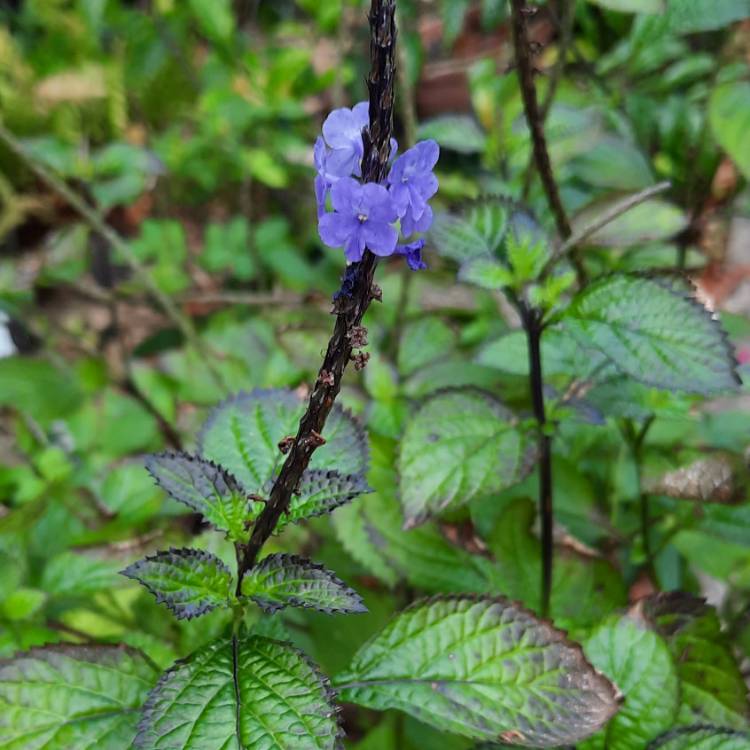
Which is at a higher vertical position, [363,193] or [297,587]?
[363,193]

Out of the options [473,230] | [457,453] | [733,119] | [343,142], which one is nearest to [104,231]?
[473,230]

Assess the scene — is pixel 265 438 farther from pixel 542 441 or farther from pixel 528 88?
pixel 528 88

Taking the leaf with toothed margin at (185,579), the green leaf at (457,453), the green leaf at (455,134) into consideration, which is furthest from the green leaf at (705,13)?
the leaf with toothed margin at (185,579)

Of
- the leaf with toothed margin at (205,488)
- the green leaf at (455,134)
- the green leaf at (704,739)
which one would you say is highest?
the green leaf at (455,134)

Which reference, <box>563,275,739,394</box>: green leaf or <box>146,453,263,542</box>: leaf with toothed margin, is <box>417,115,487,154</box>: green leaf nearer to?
<box>563,275,739,394</box>: green leaf

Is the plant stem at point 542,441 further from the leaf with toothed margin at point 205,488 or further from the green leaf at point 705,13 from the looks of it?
the green leaf at point 705,13

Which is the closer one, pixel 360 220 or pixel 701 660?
pixel 360 220
